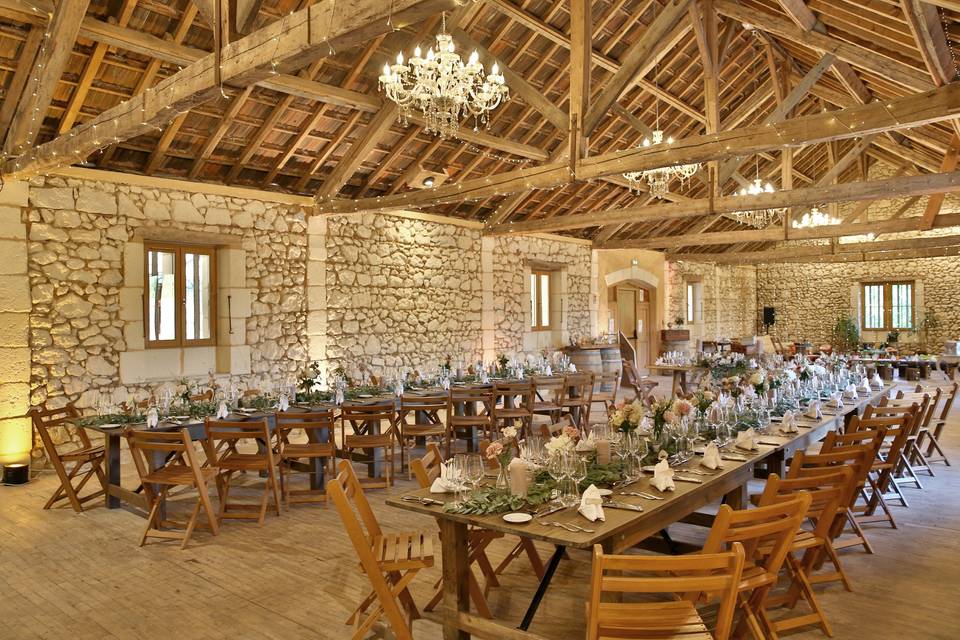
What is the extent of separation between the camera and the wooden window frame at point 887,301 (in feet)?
60.4

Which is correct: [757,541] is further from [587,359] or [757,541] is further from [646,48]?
[587,359]

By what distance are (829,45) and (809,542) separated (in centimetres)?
658

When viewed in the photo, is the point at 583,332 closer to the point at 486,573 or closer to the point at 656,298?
the point at 656,298

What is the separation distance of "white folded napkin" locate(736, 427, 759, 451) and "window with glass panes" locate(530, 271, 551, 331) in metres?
9.24

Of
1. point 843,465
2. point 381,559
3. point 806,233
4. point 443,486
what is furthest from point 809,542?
point 806,233

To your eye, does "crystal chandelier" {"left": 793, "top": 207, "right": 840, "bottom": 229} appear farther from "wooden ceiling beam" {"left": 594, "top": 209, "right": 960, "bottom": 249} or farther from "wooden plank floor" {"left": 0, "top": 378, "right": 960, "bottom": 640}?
"wooden plank floor" {"left": 0, "top": 378, "right": 960, "bottom": 640}

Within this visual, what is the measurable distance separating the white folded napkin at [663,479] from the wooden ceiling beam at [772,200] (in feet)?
22.9

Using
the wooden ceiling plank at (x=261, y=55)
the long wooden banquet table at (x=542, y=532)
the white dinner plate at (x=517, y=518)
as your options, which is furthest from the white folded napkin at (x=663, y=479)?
the wooden ceiling plank at (x=261, y=55)

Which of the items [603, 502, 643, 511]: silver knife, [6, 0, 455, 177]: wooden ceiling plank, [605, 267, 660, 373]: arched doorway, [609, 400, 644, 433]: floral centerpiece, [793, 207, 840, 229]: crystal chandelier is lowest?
[603, 502, 643, 511]: silver knife

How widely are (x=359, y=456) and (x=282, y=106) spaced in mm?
4140

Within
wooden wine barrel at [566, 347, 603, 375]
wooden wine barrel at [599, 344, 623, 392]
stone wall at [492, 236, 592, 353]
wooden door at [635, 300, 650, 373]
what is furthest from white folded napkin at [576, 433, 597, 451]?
wooden door at [635, 300, 650, 373]

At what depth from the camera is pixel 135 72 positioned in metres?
6.46

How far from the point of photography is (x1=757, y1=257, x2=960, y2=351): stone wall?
17766 mm

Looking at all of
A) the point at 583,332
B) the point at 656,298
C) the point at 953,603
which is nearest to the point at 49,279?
the point at 953,603
